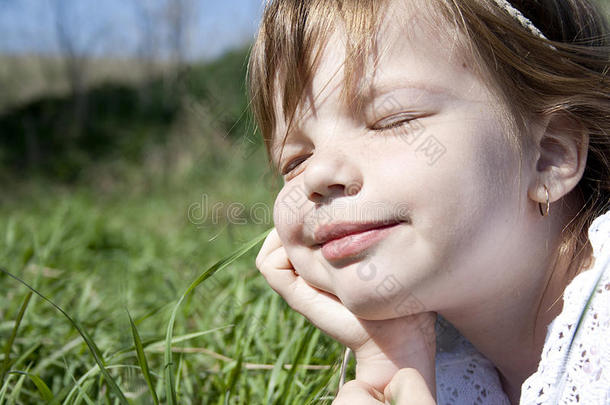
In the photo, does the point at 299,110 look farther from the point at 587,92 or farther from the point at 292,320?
the point at 292,320

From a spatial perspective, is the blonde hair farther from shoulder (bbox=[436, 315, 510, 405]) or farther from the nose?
shoulder (bbox=[436, 315, 510, 405])

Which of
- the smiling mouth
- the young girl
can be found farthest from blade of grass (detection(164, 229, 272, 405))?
the smiling mouth

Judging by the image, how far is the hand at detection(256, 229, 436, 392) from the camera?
3.30 feet

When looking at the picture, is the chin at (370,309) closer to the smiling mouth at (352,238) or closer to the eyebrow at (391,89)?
the smiling mouth at (352,238)

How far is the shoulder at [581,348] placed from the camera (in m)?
0.88

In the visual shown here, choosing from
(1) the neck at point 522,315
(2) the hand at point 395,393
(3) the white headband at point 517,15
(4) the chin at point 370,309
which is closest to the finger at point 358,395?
(2) the hand at point 395,393

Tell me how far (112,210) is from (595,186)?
362 centimetres

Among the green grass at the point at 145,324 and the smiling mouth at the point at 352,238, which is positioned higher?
the smiling mouth at the point at 352,238

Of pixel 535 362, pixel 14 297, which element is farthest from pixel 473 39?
pixel 14 297

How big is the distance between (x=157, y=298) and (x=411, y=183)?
133 centimetres

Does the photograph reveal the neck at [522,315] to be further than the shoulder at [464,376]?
No

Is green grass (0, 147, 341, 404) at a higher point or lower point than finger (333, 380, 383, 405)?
lower

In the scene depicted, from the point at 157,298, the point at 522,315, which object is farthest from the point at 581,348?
the point at 157,298

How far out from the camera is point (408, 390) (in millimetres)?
884
